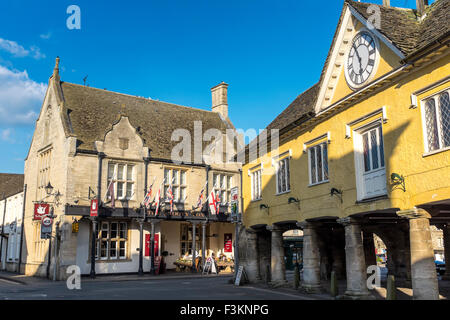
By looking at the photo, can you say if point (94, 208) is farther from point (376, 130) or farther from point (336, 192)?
point (376, 130)

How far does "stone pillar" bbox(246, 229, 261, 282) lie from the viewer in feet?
74.6

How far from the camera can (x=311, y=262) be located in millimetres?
17297

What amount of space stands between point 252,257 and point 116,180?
38.0ft

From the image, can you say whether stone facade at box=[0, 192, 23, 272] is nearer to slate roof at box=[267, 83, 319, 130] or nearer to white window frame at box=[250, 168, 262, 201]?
white window frame at box=[250, 168, 262, 201]

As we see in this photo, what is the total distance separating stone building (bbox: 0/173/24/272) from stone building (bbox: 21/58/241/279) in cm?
278

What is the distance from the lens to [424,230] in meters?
11.6

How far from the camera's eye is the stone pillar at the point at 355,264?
14.4m

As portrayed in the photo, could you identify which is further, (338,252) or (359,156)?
(338,252)

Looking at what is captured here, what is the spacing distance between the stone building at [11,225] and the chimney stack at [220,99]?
1871cm

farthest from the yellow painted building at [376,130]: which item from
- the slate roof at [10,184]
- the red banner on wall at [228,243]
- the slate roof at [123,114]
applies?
the slate roof at [10,184]

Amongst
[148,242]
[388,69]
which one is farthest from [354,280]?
[148,242]

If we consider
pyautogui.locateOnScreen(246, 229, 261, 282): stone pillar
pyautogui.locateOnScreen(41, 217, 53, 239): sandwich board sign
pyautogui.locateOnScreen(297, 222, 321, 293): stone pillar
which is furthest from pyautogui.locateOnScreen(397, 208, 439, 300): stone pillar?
pyautogui.locateOnScreen(41, 217, 53, 239): sandwich board sign

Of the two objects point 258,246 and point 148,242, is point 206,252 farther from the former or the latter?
point 258,246

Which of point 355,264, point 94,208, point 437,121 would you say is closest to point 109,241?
point 94,208
